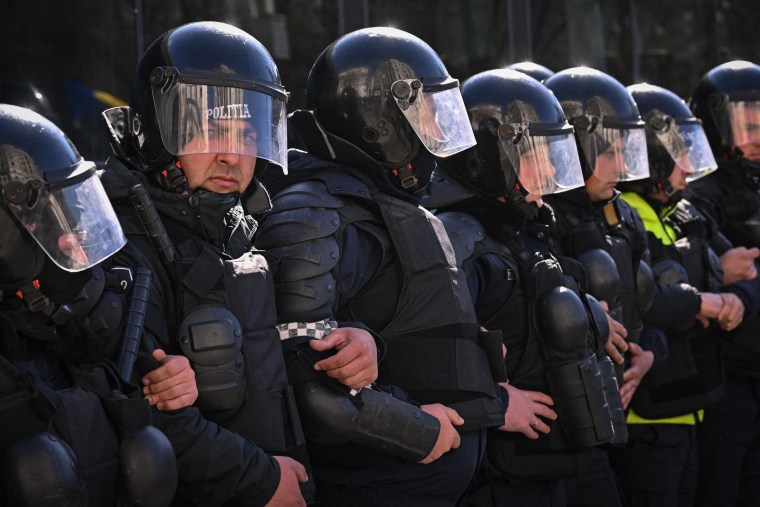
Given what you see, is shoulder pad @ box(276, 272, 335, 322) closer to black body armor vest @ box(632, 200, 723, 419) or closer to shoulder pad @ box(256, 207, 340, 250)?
shoulder pad @ box(256, 207, 340, 250)

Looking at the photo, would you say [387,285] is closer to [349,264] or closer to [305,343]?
[349,264]

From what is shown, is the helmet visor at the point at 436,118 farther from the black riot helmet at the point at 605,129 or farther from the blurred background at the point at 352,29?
the blurred background at the point at 352,29

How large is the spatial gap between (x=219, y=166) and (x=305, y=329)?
0.52 meters

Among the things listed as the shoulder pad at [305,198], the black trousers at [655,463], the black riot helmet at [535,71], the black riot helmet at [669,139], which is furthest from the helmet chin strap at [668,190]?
the shoulder pad at [305,198]

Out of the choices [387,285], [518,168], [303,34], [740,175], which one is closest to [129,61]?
[303,34]

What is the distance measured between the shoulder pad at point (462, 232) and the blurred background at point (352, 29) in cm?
220

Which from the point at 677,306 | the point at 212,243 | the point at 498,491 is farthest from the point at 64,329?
the point at 677,306

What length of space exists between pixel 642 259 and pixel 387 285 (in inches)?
80.2

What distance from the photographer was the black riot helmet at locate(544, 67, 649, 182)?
5.37 m

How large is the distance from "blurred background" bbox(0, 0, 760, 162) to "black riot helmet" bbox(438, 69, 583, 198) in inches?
82.6

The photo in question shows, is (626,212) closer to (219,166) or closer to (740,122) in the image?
(740,122)

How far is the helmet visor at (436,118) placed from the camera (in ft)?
13.4

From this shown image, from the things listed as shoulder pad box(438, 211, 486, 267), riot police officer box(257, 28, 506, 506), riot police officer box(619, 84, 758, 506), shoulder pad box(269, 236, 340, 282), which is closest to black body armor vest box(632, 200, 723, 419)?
riot police officer box(619, 84, 758, 506)

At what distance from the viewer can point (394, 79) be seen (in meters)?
4.08
